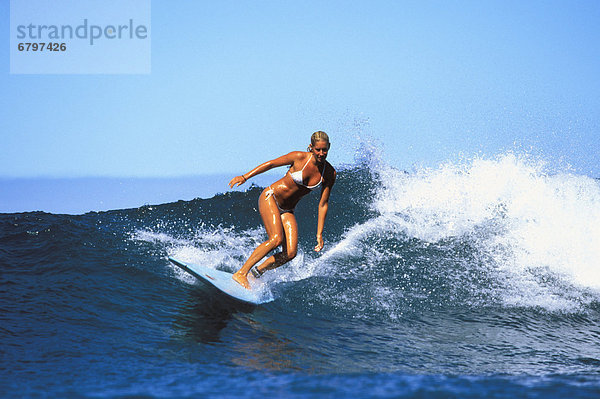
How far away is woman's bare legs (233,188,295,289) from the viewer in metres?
6.79

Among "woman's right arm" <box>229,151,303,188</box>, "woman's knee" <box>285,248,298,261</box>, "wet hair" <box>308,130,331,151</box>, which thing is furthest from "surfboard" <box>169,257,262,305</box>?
"wet hair" <box>308,130,331,151</box>

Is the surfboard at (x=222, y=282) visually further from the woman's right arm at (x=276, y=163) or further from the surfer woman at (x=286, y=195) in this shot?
the woman's right arm at (x=276, y=163)

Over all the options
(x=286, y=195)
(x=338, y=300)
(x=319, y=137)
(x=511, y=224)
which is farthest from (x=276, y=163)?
(x=511, y=224)

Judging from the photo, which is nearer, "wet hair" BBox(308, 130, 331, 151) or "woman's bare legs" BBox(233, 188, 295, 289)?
"wet hair" BBox(308, 130, 331, 151)

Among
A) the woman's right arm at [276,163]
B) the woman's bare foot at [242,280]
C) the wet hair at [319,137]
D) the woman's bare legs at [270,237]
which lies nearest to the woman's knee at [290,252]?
the woman's bare legs at [270,237]

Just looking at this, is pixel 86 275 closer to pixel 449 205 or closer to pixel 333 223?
pixel 333 223

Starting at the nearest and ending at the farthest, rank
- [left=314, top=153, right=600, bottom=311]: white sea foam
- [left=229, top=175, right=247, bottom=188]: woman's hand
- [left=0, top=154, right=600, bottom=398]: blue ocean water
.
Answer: [left=0, top=154, right=600, bottom=398]: blue ocean water < [left=229, top=175, right=247, bottom=188]: woman's hand < [left=314, top=153, right=600, bottom=311]: white sea foam

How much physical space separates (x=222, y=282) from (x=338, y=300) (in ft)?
5.51

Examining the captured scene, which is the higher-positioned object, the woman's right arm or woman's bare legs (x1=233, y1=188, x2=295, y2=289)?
the woman's right arm

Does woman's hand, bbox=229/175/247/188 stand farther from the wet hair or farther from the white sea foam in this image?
the white sea foam

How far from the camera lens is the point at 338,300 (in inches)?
283

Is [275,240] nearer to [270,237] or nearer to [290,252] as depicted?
[270,237]

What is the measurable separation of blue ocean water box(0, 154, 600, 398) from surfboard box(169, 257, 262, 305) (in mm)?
173

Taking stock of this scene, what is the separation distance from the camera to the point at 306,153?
6789mm
